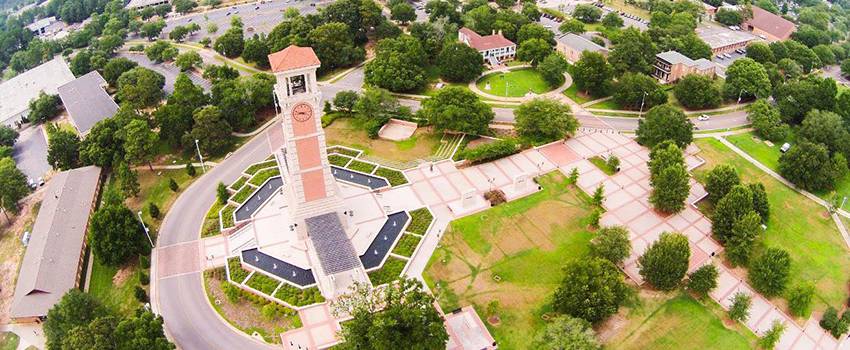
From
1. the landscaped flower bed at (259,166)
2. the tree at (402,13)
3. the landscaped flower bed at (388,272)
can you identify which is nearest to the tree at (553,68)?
the tree at (402,13)

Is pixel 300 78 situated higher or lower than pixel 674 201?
higher

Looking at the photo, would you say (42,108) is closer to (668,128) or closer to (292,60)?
(292,60)

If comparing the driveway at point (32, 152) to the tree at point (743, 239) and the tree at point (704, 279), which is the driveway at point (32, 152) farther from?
the tree at point (743, 239)

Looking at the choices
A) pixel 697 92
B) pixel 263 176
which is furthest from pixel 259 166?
pixel 697 92

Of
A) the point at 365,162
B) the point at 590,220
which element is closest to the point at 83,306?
the point at 365,162

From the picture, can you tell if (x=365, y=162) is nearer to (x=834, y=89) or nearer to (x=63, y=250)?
(x=63, y=250)
